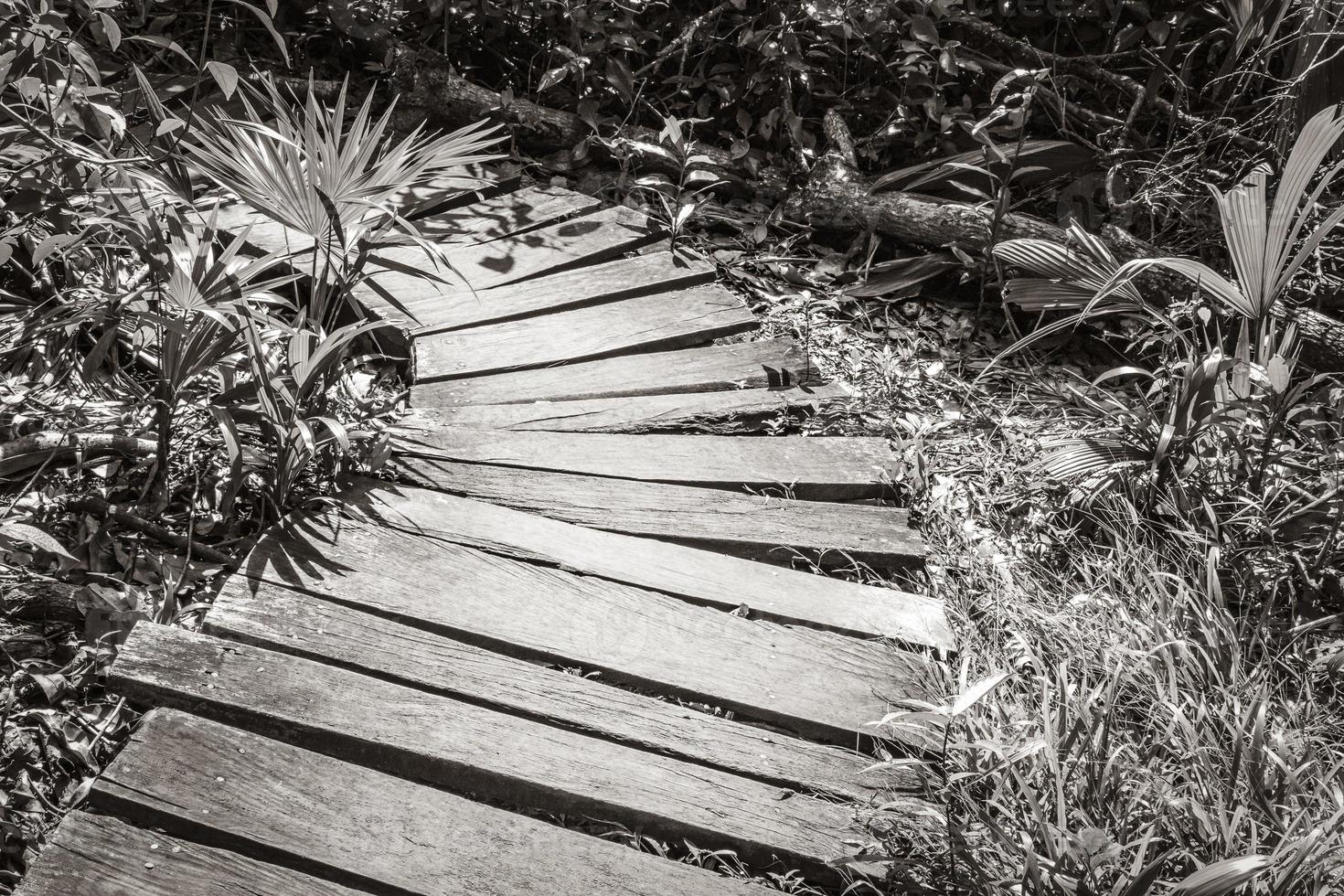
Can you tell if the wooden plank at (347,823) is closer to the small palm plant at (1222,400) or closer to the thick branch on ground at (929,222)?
the small palm plant at (1222,400)

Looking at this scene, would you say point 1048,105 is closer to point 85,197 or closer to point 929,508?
point 929,508

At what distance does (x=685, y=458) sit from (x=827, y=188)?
1.51 m

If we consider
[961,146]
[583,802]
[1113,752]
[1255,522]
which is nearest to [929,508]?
[1255,522]


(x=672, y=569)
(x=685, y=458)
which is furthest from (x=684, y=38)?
(x=672, y=569)

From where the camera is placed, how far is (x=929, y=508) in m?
2.44

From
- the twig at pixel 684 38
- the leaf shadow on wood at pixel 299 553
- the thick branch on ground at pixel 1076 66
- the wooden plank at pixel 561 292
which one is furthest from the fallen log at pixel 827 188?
the leaf shadow on wood at pixel 299 553

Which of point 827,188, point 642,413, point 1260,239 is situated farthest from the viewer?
point 827,188

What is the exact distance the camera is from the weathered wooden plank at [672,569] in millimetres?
2027

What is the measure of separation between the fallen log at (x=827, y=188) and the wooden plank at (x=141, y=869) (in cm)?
259

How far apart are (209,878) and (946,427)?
205 cm

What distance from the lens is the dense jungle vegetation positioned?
5.45 ft

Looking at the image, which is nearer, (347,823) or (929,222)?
(347,823)

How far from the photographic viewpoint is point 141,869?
4.57ft

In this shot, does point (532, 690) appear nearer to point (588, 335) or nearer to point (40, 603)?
point (40, 603)
